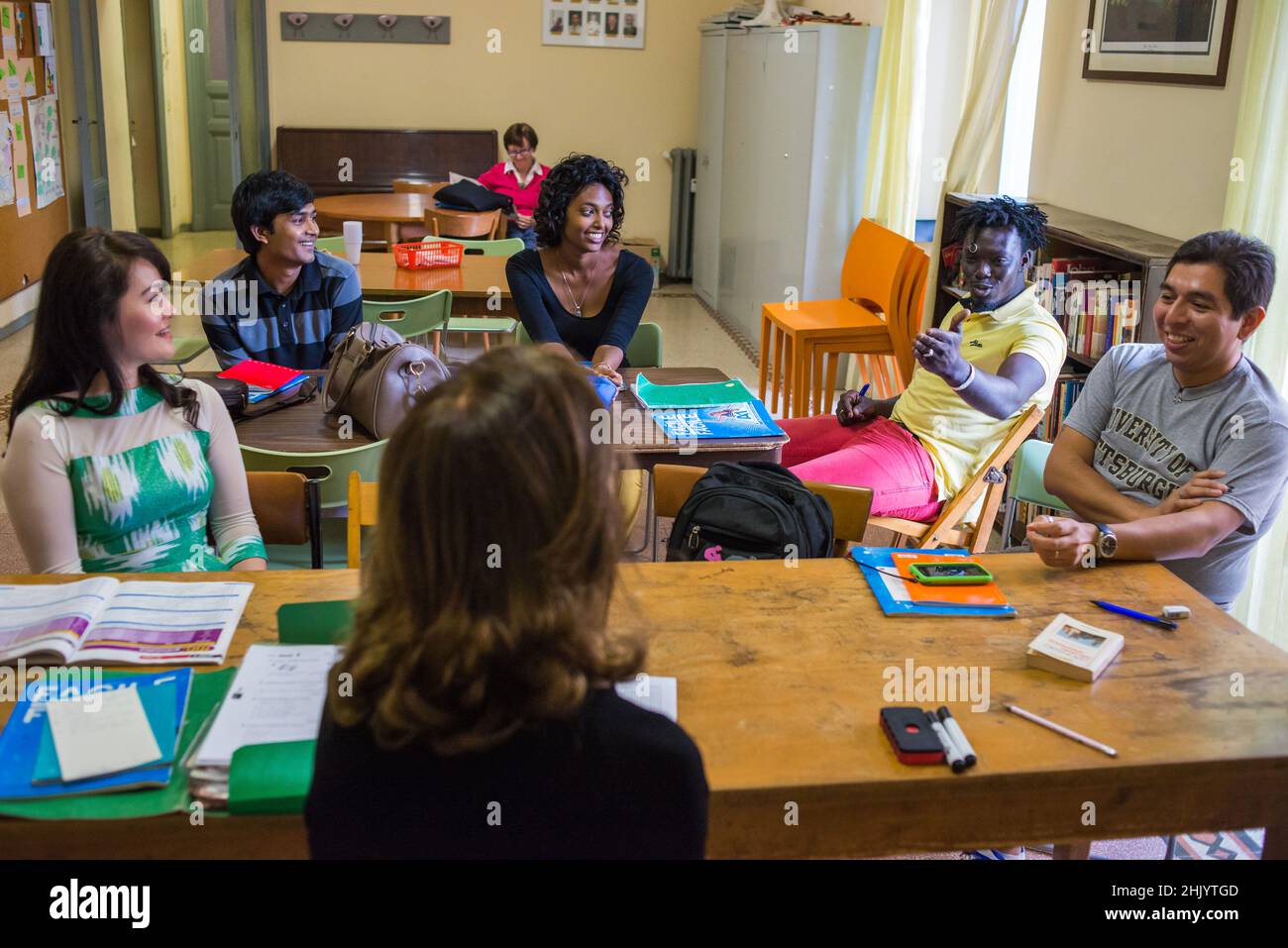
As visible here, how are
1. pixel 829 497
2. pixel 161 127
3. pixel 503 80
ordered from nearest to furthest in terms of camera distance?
pixel 829 497
pixel 503 80
pixel 161 127

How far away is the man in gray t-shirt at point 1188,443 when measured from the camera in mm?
2239

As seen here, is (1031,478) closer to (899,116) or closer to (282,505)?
(282,505)

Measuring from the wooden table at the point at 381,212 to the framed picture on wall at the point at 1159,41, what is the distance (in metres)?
3.13

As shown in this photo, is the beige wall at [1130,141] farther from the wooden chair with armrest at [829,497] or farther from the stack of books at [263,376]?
the stack of books at [263,376]

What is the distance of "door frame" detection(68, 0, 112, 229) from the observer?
295 inches

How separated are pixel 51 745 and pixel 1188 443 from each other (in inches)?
84.0

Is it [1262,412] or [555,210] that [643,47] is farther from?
[1262,412]

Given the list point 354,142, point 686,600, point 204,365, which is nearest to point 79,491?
point 686,600

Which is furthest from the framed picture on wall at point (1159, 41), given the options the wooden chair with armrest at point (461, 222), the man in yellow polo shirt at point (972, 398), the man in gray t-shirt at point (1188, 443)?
the wooden chair with armrest at point (461, 222)

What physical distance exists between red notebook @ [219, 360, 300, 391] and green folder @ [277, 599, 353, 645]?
1525 millimetres

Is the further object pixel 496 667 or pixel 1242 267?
pixel 1242 267

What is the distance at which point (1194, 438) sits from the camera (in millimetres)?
2447

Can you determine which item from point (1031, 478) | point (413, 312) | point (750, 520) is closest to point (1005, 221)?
point (1031, 478)

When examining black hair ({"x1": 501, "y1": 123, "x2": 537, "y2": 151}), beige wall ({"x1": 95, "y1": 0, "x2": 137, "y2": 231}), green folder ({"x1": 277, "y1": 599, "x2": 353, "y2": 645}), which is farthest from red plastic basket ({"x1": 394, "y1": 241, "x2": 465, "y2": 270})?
beige wall ({"x1": 95, "y1": 0, "x2": 137, "y2": 231})
